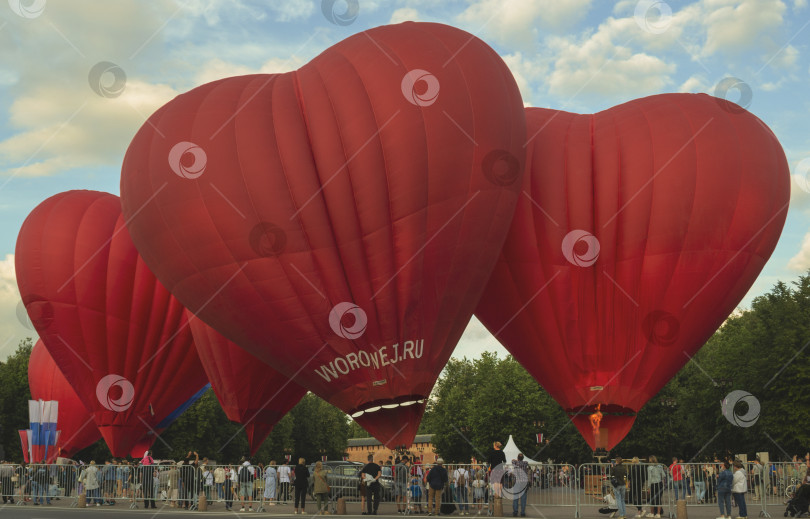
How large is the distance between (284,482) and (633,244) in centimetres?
1230

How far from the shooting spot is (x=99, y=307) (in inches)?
1228

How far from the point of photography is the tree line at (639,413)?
39156 millimetres

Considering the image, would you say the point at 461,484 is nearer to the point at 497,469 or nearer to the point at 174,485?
the point at 497,469

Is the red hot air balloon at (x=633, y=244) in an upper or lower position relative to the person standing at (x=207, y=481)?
upper

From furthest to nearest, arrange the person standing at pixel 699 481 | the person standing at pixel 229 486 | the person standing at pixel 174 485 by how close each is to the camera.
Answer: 1. the person standing at pixel 174 485
2. the person standing at pixel 229 486
3. the person standing at pixel 699 481

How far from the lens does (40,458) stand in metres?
39.0

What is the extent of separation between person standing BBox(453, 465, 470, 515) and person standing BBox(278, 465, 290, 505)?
5.46m

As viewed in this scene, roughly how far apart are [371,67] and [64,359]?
18.2m

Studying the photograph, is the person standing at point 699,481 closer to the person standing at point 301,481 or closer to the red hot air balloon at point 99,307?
the person standing at point 301,481

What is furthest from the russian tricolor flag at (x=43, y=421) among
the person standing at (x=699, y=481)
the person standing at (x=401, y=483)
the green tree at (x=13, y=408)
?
the green tree at (x=13, y=408)

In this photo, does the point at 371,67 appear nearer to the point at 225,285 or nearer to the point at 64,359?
the point at 225,285

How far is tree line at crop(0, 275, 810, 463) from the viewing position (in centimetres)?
3916

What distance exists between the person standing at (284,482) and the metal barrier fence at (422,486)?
0.03 m

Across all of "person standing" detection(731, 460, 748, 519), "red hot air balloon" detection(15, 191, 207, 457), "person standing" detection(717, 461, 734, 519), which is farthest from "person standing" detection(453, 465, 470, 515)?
"red hot air balloon" detection(15, 191, 207, 457)
